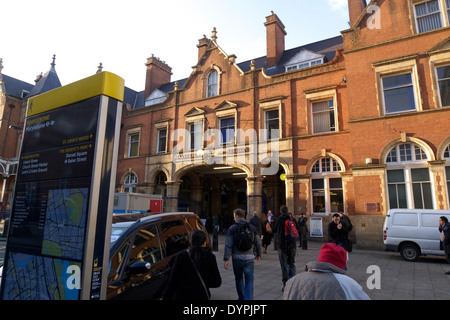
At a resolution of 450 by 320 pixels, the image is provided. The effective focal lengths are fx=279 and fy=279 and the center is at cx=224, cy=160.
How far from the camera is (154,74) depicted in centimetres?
2750

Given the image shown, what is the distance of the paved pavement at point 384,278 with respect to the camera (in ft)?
19.9

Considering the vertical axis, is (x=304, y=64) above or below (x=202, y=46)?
below

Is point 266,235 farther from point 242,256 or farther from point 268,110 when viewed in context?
point 268,110

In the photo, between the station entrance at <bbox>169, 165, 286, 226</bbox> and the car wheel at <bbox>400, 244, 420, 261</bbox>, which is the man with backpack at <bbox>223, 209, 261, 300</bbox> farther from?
the station entrance at <bbox>169, 165, 286, 226</bbox>

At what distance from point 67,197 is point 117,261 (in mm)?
1170

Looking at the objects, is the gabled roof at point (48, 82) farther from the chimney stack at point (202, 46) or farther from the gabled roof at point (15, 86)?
the chimney stack at point (202, 46)

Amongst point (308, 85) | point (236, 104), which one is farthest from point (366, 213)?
point (236, 104)

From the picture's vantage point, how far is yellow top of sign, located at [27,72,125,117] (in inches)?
119

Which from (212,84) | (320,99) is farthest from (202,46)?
(320,99)

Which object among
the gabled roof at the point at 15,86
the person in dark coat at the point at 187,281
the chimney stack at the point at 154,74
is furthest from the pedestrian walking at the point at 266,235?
the gabled roof at the point at 15,86

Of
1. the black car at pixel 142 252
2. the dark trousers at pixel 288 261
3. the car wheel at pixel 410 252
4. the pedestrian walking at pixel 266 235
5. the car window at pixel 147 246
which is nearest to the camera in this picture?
the black car at pixel 142 252
